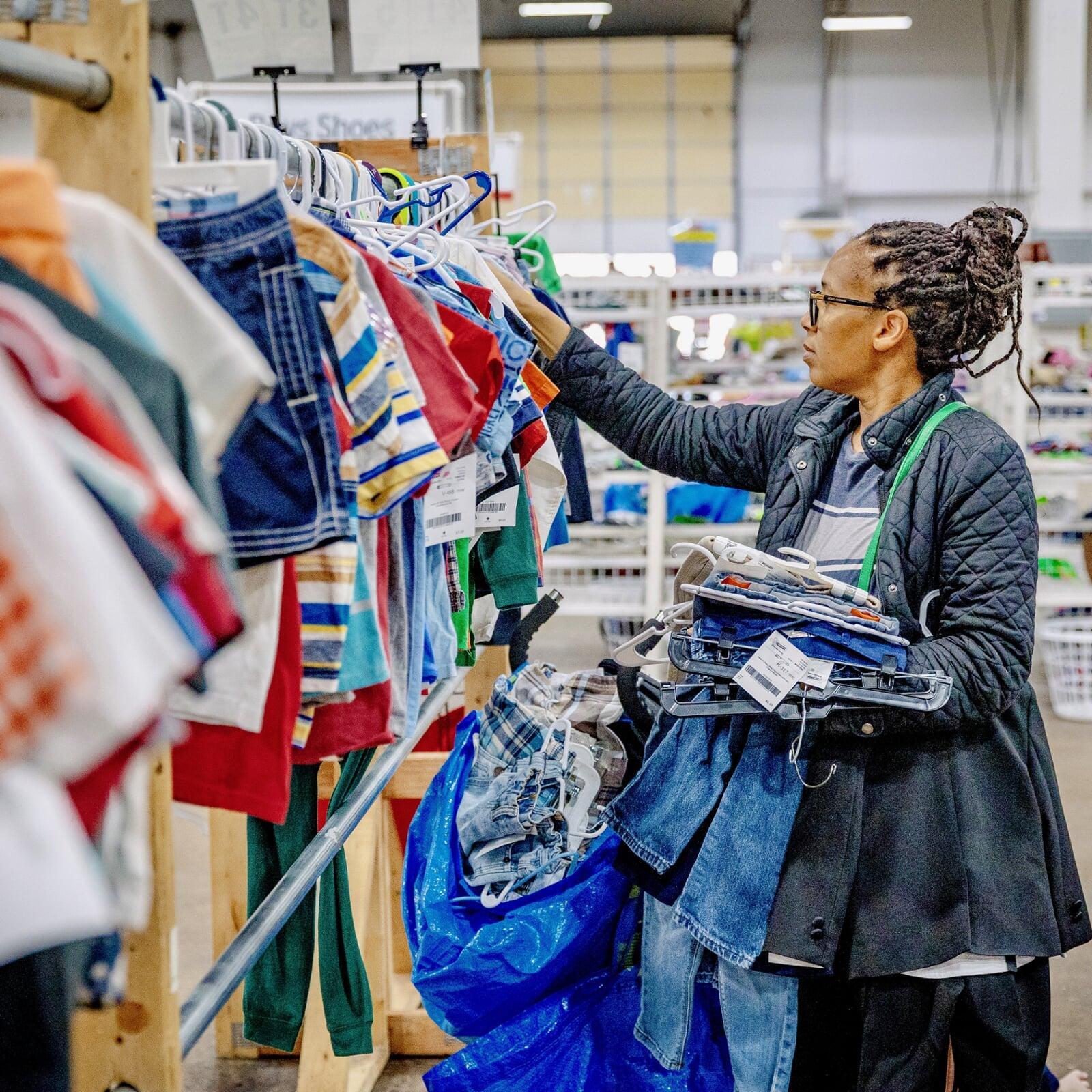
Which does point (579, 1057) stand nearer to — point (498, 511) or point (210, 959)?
point (498, 511)

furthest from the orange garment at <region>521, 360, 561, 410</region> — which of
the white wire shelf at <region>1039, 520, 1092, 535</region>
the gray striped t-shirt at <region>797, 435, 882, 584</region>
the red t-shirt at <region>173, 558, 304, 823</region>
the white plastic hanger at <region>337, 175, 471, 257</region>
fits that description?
the white wire shelf at <region>1039, 520, 1092, 535</region>

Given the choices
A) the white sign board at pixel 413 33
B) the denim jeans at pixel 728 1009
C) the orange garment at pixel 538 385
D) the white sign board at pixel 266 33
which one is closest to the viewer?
the denim jeans at pixel 728 1009

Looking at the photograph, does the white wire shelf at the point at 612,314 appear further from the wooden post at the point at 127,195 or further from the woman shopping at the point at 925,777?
the wooden post at the point at 127,195

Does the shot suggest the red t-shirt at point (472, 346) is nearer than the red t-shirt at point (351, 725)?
No

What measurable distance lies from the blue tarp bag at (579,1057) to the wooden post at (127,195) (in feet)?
3.45

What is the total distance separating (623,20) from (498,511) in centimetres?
1305

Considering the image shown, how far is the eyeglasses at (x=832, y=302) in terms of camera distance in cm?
212

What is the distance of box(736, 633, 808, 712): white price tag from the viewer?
5.95 ft

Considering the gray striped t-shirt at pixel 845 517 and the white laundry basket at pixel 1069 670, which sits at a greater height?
the gray striped t-shirt at pixel 845 517

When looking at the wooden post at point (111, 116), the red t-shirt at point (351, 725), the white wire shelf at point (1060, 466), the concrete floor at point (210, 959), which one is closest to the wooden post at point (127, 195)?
the wooden post at point (111, 116)

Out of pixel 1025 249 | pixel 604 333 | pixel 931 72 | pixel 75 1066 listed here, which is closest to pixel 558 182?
pixel 931 72

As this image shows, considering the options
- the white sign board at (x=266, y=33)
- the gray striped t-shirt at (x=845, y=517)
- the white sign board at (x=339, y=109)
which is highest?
the white sign board at (x=339, y=109)

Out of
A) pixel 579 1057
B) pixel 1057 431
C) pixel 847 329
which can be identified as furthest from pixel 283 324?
pixel 1057 431

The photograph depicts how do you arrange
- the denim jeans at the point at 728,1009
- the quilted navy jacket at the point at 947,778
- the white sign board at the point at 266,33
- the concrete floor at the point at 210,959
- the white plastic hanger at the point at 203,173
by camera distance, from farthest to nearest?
1. the concrete floor at the point at 210,959
2. the white sign board at the point at 266,33
3. the denim jeans at the point at 728,1009
4. the quilted navy jacket at the point at 947,778
5. the white plastic hanger at the point at 203,173
